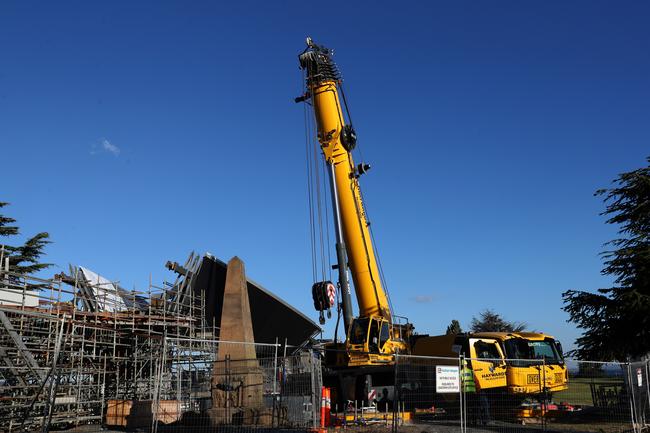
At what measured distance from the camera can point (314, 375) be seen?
1592 centimetres

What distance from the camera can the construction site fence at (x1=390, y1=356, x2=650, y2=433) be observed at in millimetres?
16359

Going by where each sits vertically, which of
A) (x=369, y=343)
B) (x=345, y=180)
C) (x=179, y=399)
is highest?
(x=345, y=180)

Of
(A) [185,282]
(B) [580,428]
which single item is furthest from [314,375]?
(A) [185,282]

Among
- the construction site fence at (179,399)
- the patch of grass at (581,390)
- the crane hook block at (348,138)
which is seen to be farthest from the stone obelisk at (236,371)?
the patch of grass at (581,390)

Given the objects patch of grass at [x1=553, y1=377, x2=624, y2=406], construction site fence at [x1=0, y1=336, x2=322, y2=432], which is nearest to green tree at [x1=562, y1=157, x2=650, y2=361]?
patch of grass at [x1=553, y1=377, x2=624, y2=406]

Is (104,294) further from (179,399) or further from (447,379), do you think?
(447,379)

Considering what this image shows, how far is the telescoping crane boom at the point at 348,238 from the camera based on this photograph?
18969 mm

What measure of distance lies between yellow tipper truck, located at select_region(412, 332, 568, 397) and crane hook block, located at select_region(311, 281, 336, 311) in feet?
13.2

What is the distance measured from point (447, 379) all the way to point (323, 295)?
6043 millimetres

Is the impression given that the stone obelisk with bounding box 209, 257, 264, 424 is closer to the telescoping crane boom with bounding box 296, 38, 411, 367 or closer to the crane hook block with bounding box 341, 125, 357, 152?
the telescoping crane boom with bounding box 296, 38, 411, 367

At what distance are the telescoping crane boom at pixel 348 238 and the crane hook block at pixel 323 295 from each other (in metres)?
0.03

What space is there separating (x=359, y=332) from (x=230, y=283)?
17.5ft

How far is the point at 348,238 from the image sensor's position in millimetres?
20562

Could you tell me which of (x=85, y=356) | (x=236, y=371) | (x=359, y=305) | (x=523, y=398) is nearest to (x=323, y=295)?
(x=359, y=305)
